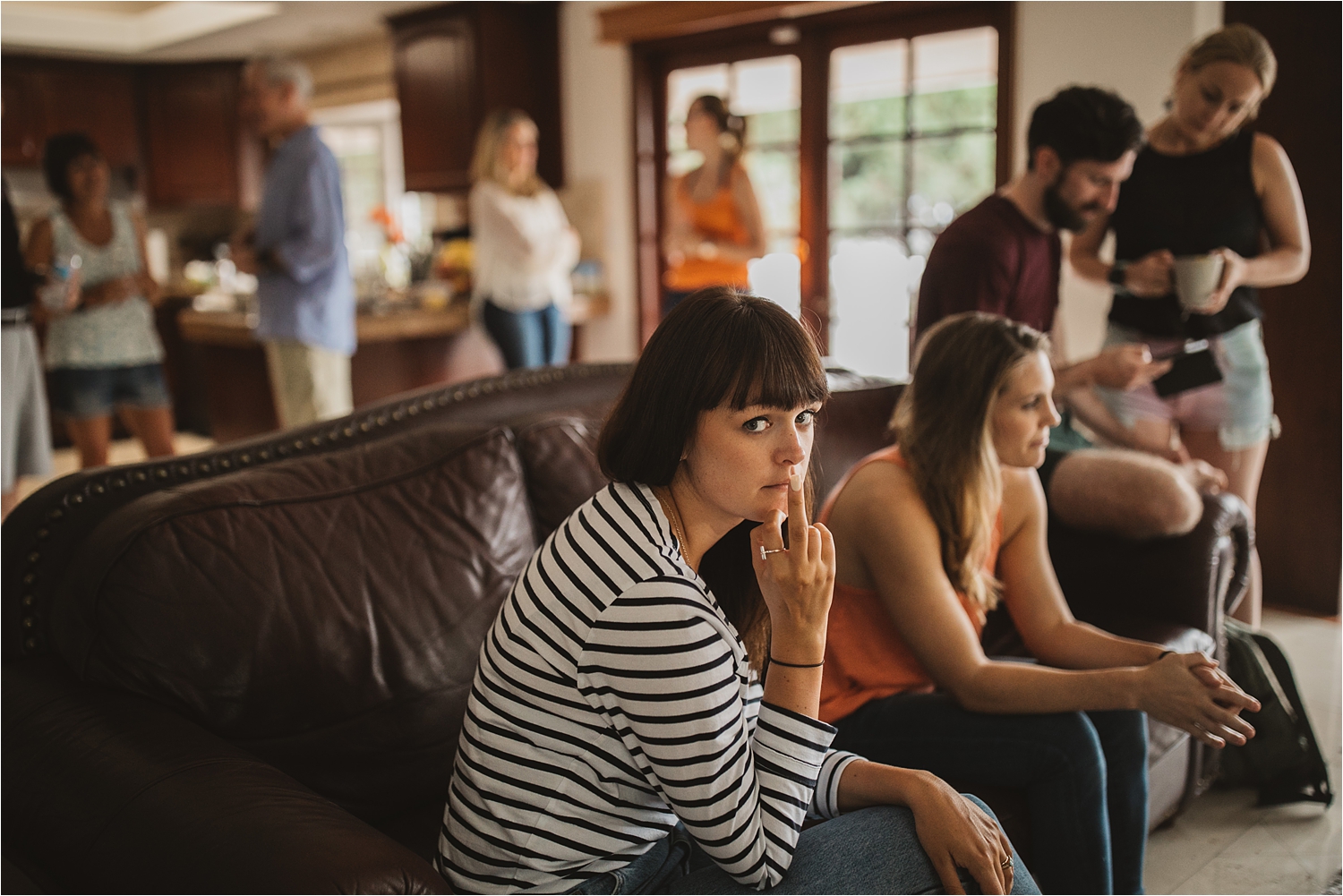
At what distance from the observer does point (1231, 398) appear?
99.1 inches

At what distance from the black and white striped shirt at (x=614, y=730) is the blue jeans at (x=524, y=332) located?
3177 millimetres

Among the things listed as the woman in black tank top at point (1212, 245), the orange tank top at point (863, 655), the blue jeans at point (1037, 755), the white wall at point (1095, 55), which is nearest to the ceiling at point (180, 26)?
the white wall at point (1095, 55)

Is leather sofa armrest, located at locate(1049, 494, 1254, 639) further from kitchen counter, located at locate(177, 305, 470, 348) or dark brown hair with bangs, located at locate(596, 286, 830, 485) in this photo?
kitchen counter, located at locate(177, 305, 470, 348)

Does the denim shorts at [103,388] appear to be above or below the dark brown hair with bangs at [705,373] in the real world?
below

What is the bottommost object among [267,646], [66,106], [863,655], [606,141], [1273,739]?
[1273,739]

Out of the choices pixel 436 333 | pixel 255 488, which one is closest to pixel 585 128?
pixel 436 333

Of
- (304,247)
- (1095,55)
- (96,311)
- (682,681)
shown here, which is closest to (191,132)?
(96,311)

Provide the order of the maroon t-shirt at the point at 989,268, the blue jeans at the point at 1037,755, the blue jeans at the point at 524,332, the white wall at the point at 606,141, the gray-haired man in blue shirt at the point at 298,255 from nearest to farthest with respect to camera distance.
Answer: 1. the blue jeans at the point at 1037,755
2. the maroon t-shirt at the point at 989,268
3. the gray-haired man in blue shirt at the point at 298,255
4. the blue jeans at the point at 524,332
5. the white wall at the point at 606,141

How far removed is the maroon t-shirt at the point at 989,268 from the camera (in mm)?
2152

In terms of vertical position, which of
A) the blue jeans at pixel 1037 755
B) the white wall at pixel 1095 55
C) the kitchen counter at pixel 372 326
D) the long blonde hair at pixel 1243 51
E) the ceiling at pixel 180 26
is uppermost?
the ceiling at pixel 180 26

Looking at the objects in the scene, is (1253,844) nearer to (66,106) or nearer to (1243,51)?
(1243,51)

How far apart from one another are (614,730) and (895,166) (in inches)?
142

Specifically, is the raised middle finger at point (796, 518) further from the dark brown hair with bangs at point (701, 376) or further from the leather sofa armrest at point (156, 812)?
the leather sofa armrest at point (156, 812)

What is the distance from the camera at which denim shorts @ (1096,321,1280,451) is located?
98.4 inches
